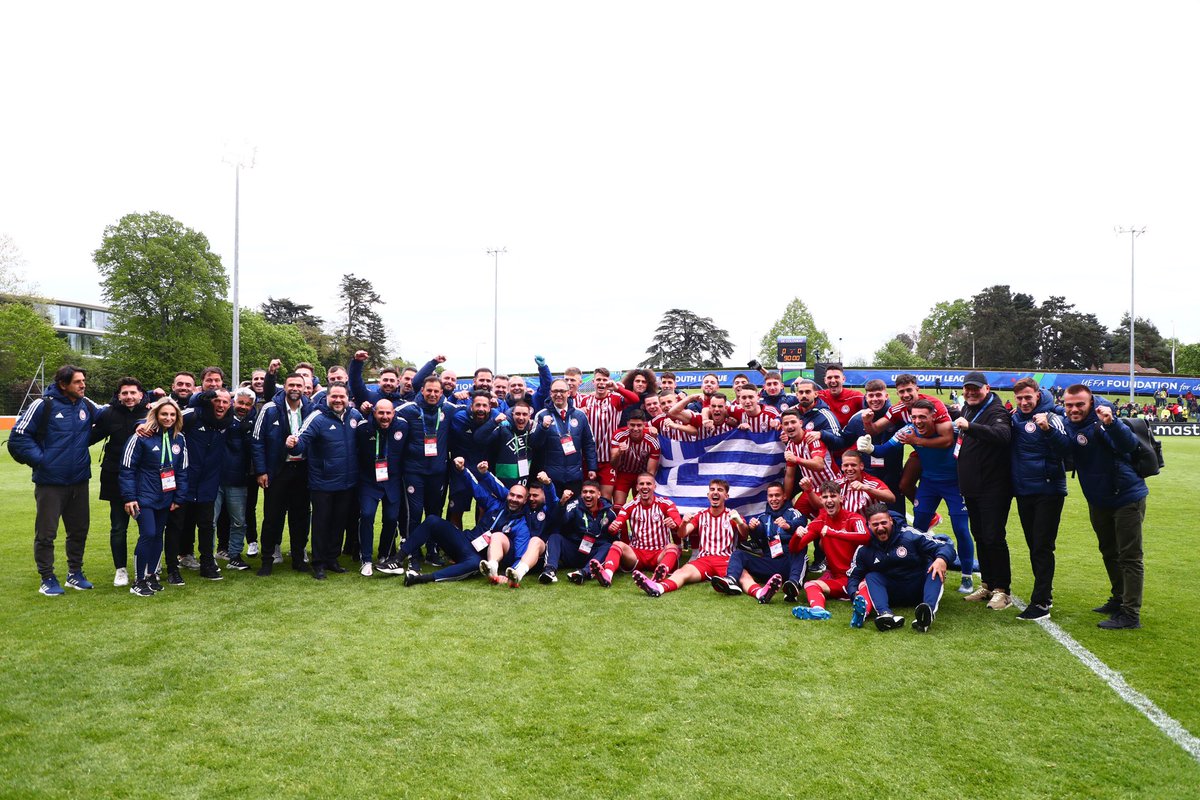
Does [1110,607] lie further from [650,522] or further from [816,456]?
[650,522]

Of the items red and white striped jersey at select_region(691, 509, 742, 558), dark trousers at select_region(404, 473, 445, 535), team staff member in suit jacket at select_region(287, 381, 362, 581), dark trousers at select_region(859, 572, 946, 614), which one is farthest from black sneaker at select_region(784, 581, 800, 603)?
team staff member in suit jacket at select_region(287, 381, 362, 581)

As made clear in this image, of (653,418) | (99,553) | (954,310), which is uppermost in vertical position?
(954,310)

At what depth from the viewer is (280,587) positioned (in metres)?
6.88

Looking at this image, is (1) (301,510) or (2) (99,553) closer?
(1) (301,510)

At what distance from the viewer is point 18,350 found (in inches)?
1532

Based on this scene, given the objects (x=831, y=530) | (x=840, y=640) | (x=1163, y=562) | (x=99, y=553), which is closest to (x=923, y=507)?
(x=831, y=530)

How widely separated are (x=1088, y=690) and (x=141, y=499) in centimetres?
707

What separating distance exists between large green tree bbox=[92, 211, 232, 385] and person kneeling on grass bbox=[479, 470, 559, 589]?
3639 centimetres

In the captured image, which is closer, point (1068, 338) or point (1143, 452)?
point (1143, 452)

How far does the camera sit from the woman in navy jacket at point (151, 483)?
6402mm

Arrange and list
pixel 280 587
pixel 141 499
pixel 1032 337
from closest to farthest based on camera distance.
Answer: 1. pixel 141 499
2. pixel 280 587
3. pixel 1032 337

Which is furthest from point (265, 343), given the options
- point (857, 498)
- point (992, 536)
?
point (992, 536)

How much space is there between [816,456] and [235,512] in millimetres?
5774

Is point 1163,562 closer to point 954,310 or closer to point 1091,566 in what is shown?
point 1091,566
